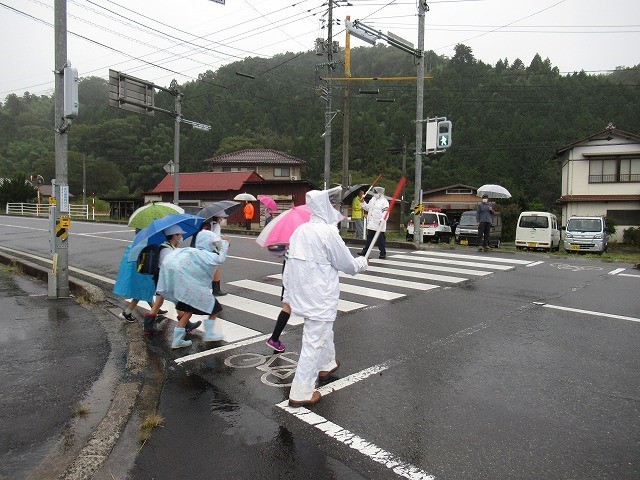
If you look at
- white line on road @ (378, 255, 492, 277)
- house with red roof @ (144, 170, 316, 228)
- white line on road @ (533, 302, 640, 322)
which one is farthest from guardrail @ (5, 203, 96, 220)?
white line on road @ (533, 302, 640, 322)

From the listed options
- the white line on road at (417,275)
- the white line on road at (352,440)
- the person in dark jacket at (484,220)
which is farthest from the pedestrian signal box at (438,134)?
the white line on road at (352,440)

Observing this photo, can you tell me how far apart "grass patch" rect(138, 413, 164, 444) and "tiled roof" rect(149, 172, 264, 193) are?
110ft

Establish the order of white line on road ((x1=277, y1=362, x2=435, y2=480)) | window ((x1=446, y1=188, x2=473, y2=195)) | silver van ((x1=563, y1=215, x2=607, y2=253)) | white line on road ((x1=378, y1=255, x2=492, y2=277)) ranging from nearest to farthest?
A: white line on road ((x1=277, y1=362, x2=435, y2=480)) → white line on road ((x1=378, y1=255, x2=492, y2=277)) → silver van ((x1=563, y1=215, x2=607, y2=253)) → window ((x1=446, y1=188, x2=473, y2=195))

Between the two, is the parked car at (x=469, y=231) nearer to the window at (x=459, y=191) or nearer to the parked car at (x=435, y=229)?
the parked car at (x=435, y=229)

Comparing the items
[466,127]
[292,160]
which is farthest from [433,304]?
[466,127]

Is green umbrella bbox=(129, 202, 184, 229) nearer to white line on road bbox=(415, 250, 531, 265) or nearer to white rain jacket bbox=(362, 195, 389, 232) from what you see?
white rain jacket bbox=(362, 195, 389, 232)

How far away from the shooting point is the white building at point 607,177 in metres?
30.5

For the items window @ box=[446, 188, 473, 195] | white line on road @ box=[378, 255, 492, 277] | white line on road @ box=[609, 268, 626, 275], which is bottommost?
white line on road @ box=[378, 255, 492, 277]

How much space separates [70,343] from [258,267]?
19.7 ft

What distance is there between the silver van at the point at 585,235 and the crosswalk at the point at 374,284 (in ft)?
37.4

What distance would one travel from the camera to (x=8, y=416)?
3.77 m

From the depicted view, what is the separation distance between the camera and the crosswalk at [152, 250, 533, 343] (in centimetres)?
686

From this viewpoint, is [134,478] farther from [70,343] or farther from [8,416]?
[70,343]

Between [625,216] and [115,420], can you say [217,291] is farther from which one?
[625,216]
